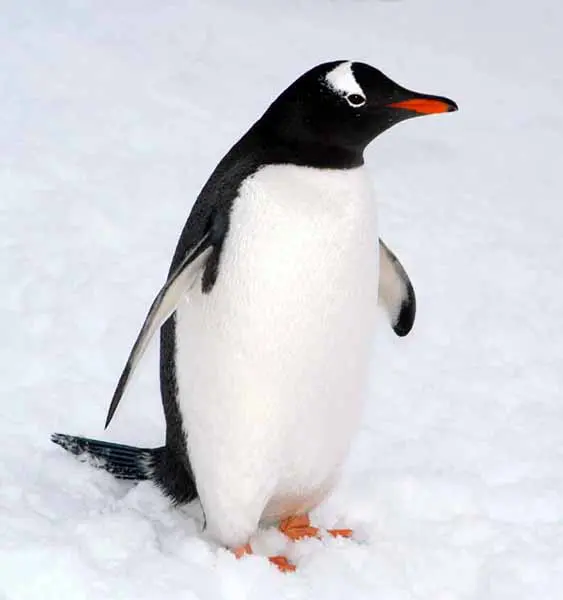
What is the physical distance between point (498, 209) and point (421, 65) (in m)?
1.64

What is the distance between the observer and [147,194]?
13.9ft

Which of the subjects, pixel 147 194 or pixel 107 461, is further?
pixel 147 194

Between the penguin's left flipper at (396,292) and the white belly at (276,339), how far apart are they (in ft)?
0.81

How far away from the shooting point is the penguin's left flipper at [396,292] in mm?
2455

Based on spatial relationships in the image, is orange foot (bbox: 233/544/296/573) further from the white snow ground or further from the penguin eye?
the penguin eye

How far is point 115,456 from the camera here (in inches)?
97.2

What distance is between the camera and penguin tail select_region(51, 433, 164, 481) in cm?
246

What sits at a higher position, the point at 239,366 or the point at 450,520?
the point at 239,366

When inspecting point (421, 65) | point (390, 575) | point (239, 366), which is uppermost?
point (421, 65)

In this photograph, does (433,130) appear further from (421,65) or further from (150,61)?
(150,61)

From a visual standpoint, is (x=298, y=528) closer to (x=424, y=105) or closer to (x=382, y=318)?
(x=382, y=318)

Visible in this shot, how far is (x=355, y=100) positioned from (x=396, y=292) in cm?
56

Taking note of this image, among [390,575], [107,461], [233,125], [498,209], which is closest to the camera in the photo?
[390,575]

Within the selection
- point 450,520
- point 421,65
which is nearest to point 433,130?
point 421,65
